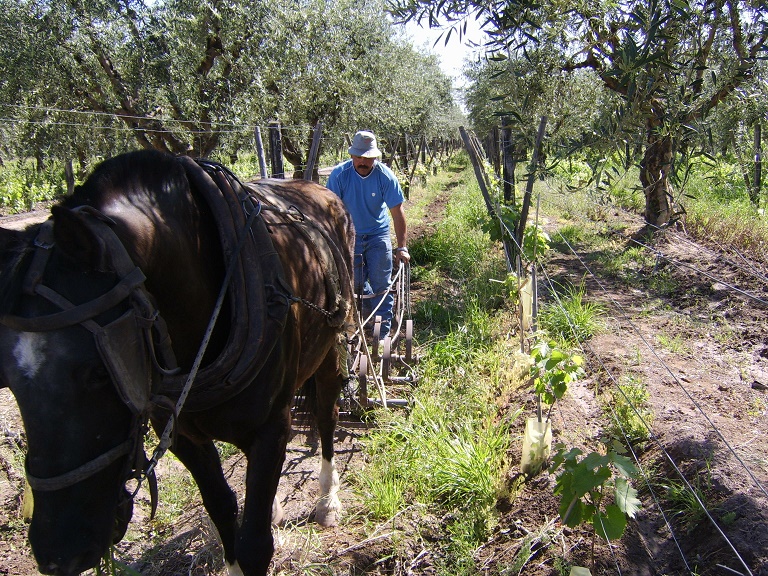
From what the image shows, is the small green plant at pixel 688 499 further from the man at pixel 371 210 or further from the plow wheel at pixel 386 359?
the man at pixel 371 210

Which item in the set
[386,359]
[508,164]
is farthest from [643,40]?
[508,164]

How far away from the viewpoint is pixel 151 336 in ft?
5.06

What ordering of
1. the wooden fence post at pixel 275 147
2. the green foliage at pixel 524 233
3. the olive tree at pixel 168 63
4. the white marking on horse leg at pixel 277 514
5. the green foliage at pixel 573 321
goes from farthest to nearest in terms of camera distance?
1. the olive tree at pixel 168 63
2. the green foliage at pixel 524 233
3. the wooden fence post at pixel 275 147
4. the green foliage at pixel 573 321
5. the white marking on horse leg at pixel 277 514

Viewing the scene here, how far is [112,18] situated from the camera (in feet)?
28.2

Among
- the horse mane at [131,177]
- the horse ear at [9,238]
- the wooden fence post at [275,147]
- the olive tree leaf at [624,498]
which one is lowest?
the olive tree leaf at [624,498]

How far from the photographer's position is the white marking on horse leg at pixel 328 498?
3125 millimetres

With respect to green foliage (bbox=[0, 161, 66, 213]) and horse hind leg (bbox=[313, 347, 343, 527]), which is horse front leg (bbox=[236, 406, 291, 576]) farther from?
green foliage (bbox=[0, 161, 66, 213])

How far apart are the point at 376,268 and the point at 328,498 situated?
7.22 feet

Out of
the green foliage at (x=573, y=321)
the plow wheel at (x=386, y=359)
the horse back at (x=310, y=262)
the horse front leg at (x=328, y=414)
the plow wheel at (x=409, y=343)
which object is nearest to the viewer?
the horse back at (x=310, y=262)

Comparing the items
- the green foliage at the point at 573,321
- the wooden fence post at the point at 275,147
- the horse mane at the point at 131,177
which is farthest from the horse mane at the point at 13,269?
the wooden fence post at the point at 275,147

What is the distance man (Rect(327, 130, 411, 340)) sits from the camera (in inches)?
182

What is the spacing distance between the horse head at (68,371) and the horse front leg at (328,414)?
194 cm

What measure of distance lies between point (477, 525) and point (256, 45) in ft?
27.2

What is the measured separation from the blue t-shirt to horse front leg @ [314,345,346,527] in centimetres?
156
